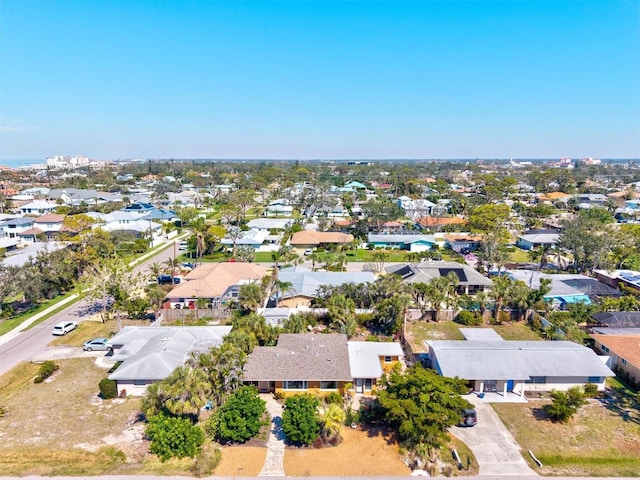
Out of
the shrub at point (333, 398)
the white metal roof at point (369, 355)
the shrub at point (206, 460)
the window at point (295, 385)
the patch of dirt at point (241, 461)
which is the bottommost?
the patch of dirt at point (241, 461)

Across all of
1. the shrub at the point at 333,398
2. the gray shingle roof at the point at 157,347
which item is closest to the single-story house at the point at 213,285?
the gray shingle roof at the point at 157,347

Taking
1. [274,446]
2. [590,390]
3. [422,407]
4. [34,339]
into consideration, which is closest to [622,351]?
[590,390]

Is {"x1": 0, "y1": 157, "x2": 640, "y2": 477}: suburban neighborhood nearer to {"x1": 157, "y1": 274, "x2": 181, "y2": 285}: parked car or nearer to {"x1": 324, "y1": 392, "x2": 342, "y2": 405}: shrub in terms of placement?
{"x1": 324, "y1": 392, "x2": 342, "y2": 405}: shrub

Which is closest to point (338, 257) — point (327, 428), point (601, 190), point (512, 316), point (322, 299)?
point (322, 299)

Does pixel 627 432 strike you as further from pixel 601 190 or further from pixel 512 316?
pixel 601 190

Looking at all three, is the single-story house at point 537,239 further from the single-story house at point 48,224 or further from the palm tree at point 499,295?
the single-story house at point 48,224

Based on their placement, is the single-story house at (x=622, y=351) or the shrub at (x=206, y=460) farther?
the single-story house at (x=622, y=351)
